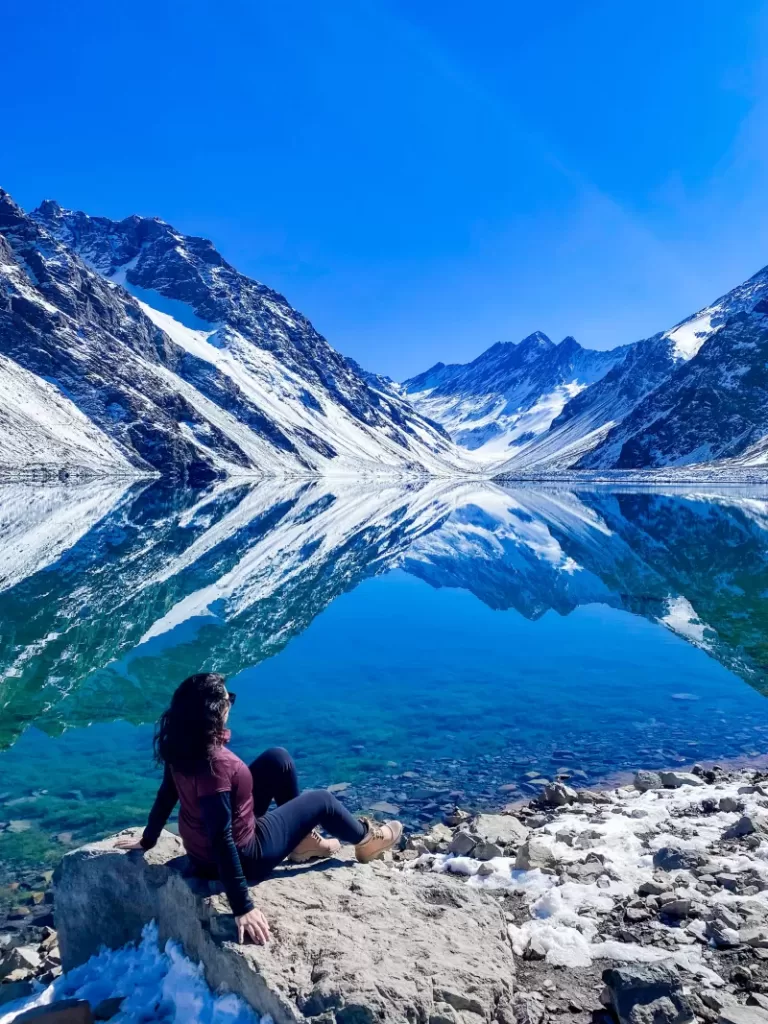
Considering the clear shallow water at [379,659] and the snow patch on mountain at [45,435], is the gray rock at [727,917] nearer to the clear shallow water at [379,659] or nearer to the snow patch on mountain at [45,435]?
the clear shallow water at [379,659]

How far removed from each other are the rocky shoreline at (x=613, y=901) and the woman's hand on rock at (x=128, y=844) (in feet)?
1.95

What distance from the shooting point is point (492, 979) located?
20.4ft

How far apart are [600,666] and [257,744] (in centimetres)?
1320

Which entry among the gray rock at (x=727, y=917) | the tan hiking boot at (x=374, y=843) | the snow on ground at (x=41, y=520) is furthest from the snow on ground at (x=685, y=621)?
the snow on ground at (x=41, y=520)

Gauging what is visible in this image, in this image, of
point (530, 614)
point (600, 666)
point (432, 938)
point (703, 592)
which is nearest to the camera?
point (432, 938)

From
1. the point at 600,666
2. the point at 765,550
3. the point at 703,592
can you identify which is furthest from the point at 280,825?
the point at 765,550

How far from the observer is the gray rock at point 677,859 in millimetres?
9195

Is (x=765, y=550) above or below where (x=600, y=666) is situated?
above

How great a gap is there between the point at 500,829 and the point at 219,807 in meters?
6.52

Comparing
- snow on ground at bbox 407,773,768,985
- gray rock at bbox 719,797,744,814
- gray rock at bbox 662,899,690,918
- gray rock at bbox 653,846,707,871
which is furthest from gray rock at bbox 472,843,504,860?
gray rock at bbox 719,797,744,814

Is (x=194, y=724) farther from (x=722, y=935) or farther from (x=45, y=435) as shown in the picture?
(x=45, y=435)

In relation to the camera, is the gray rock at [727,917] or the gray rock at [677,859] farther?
the gray rock at [677,859]

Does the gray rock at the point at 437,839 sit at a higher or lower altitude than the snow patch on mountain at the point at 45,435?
lower

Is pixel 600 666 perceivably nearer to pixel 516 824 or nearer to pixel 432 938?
pixel 516 824
